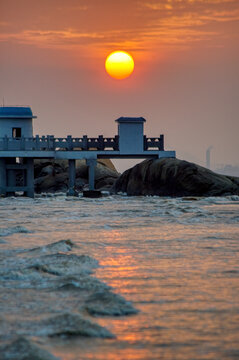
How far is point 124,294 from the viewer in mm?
9930

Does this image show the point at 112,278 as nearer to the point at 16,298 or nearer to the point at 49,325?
the point at 16,298

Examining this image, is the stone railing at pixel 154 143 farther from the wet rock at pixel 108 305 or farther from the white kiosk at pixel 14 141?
the wet rock at pixel 108 305

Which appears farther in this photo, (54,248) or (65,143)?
(65,143)

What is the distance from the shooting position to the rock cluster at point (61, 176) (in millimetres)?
55094

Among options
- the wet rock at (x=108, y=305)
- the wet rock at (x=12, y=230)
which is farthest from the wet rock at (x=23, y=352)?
the wet rock at (x=12, y=230)

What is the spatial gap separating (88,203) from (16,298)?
28160 millimetres

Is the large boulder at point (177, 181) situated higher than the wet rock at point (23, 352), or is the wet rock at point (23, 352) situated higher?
the large boulder at point (177, 181)

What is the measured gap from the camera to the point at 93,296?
9.63 m

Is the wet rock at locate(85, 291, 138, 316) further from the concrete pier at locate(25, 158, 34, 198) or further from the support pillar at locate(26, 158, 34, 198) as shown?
the concrete pier at locate(25, 158, 34, 198)

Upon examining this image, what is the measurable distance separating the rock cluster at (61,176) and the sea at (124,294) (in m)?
35.3

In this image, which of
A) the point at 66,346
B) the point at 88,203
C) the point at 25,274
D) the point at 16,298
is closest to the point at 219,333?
the point at 66,346

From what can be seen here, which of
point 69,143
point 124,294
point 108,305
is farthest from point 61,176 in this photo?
point 108,305

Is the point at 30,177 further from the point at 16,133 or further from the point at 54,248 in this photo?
the point at 54,248

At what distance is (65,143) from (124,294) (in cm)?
3610
